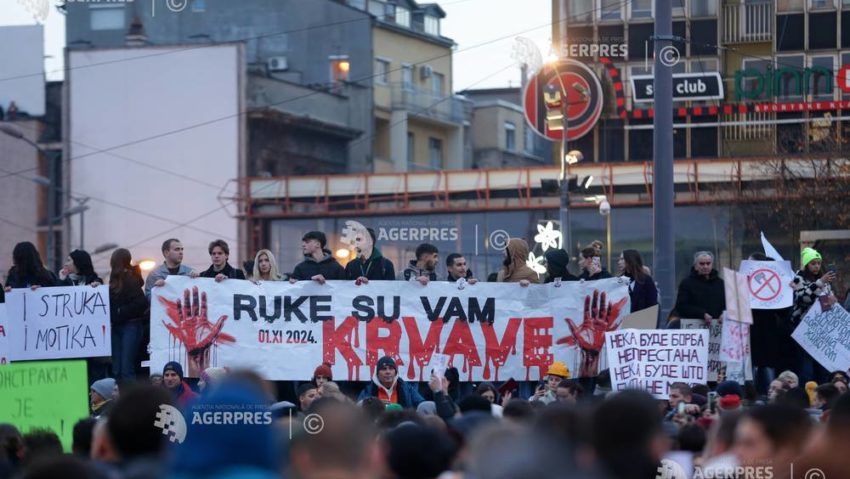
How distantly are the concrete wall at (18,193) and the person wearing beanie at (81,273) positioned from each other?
3965cm

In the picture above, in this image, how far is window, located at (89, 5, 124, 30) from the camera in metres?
58.3

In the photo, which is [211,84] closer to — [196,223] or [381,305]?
[196,223]

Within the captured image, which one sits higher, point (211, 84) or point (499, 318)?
point (211, 84)

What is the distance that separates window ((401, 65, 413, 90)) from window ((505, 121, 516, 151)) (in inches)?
278

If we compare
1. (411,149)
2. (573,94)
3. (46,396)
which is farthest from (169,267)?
(411,149)

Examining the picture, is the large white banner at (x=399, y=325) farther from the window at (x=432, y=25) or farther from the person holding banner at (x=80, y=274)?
the window at (x=432, y=25)

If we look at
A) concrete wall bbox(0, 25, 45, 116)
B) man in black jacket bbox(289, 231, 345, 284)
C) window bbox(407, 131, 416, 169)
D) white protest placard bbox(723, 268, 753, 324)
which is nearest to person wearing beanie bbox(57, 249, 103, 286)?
man in black jacket bbox(289, 231, 345, 284)

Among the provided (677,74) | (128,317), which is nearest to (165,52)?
(677,74)

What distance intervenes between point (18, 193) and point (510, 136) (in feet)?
78.6

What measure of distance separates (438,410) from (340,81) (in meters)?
46.4

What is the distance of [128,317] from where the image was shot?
1432 cm

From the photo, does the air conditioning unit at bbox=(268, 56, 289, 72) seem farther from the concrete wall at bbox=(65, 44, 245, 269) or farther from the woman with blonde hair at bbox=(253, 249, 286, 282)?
the woman with blonde hair at bbox=(253, 249, 286, 282)

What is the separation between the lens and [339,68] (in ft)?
191

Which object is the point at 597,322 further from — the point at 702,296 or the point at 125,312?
the point at 125,312
